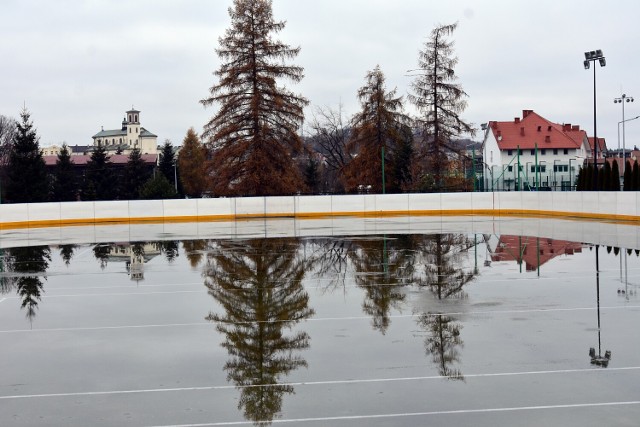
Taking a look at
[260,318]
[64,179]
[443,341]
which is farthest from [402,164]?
[443,341]

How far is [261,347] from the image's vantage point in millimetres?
11406

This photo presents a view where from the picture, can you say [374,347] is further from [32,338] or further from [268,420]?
[32,338]

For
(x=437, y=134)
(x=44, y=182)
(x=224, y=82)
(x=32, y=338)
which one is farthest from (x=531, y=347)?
(x=44, y=182)

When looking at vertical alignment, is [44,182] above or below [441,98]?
below

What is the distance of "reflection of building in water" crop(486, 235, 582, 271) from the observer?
22859 millimetres

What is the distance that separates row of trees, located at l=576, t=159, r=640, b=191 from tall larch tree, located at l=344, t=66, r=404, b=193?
2733 cm

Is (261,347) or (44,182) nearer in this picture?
(261,347)

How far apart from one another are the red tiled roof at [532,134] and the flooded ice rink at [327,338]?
88.1 m

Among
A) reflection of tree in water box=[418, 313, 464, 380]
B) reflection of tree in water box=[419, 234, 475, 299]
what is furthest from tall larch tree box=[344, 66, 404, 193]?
reflection of tree in water box=[418, 313, 464, 380]

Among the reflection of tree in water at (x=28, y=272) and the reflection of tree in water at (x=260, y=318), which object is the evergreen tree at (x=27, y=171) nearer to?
the reflection of tree in water at (x=28, y=272)

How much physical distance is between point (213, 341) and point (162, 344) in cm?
76

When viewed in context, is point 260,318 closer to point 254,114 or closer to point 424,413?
point 424,413

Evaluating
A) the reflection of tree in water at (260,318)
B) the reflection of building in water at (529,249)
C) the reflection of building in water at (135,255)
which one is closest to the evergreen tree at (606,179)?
the reflection of building in water at (529,249)

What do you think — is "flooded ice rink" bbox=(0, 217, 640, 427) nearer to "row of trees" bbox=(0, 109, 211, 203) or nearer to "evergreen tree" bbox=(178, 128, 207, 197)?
"row of trees" bbox=(0, 109, 211, 203)
